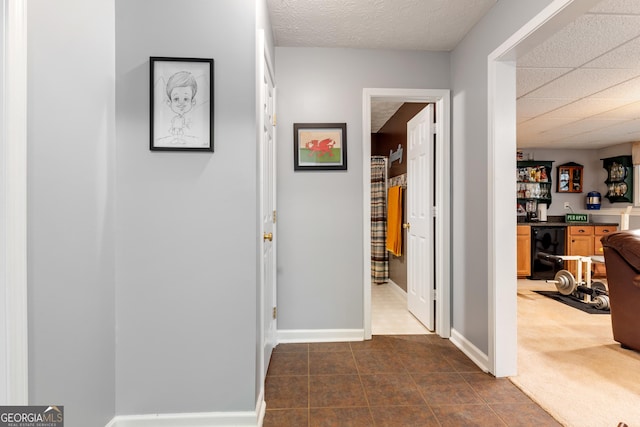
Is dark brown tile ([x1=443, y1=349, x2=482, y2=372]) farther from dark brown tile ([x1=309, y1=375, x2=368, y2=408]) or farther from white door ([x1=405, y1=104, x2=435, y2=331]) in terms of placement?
dark brown tile ([x1=309, y1=375, x2=368, y2=408])

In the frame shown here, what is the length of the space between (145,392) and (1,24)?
5.45ft

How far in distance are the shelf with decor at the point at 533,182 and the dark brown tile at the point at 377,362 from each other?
17.0ft

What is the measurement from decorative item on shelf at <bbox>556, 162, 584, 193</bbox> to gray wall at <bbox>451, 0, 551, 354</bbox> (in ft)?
16.6

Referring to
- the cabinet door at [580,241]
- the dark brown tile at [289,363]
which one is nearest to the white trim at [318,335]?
the dark brown tile at [289,363]

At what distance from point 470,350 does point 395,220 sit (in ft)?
7.63

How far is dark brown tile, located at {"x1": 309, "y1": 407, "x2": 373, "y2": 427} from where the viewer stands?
1.82 m

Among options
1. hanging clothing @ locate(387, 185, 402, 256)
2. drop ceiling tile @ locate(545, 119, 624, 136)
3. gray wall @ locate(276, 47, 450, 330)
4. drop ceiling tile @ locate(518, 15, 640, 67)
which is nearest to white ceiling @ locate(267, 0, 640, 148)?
drop ceiling tile @ locate(518, 15, 640, 67)

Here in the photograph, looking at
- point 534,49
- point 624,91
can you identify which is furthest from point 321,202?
point 624,91

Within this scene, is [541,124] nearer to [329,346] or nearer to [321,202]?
[321,202]

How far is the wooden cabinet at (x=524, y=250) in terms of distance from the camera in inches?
230

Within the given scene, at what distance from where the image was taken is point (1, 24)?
3.49 feet

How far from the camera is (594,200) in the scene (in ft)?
21.4

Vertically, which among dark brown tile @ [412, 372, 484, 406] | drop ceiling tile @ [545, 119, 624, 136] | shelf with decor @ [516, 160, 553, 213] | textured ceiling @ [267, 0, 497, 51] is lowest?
dark brown tile @ [412, 372, 484, 406]

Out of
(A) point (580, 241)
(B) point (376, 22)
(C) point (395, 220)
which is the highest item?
(B) point (376, 22)
